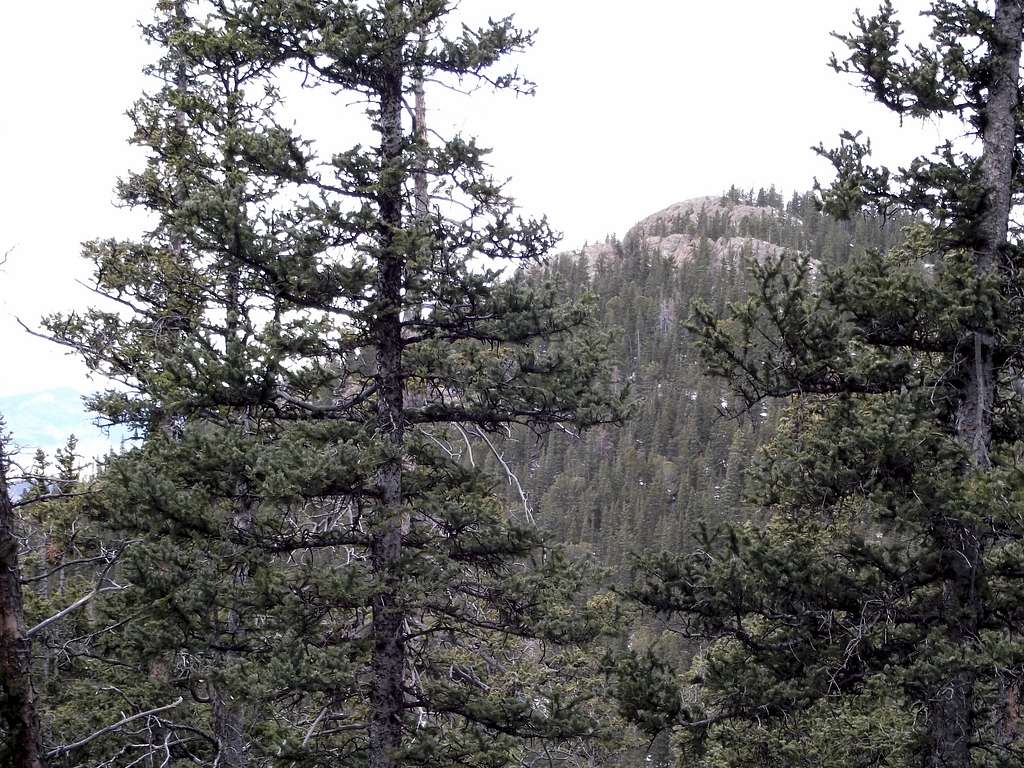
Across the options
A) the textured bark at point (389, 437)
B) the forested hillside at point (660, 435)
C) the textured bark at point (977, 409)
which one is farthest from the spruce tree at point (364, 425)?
the forested hillside at point (660, 435)

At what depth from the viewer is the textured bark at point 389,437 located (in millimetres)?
7473

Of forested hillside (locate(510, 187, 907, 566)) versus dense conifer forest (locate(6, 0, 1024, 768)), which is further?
forested hillside (locate(510, 187, 907, 566))

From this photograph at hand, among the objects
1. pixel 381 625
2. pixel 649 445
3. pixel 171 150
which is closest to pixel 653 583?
pixel 381 625

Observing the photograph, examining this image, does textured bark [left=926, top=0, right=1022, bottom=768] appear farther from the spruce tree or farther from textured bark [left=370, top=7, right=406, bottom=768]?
textured bark [left=370, top=7, right=406, bottom=768]

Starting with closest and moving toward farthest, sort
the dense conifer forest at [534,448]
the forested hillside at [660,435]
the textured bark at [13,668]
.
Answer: the textured bark at [13,668], the dense conifer forest at [534,448], the forested hillside at [660,435]

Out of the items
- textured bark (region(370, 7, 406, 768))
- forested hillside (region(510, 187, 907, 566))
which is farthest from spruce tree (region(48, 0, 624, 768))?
forested hillside (region(510, 187, 907, 566))

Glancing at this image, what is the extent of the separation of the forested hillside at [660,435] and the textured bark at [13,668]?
5152cm

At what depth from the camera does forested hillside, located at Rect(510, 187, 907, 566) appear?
89438 mm

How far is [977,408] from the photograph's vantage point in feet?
23.3

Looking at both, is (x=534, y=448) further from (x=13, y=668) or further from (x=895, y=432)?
(x=13, y=668)

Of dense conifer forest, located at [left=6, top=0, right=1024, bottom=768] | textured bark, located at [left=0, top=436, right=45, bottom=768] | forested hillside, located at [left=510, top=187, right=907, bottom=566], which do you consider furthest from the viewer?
forested hillside, located at [left=510, top=187, right=907, bottom=566]

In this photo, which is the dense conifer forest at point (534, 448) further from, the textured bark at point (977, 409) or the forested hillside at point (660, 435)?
the forested hillside at point (660, 435)

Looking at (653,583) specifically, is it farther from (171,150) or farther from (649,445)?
(649,445)

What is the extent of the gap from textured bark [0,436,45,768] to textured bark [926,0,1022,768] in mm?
7046
